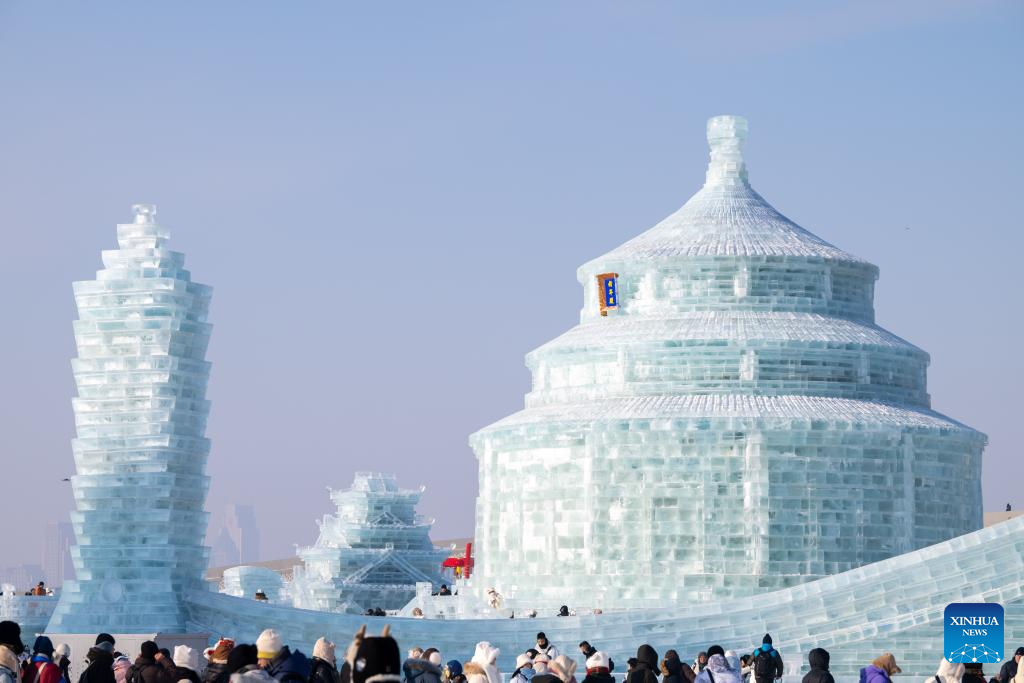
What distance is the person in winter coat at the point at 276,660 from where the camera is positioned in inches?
611

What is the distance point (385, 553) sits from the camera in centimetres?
7581

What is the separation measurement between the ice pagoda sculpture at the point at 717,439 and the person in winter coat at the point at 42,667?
3029cm

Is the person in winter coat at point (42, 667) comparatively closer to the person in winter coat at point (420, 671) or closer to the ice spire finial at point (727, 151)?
the person in winter coat at point (420, 671)

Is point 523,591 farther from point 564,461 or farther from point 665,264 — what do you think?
point 665,264

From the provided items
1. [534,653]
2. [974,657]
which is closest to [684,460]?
[534,653]

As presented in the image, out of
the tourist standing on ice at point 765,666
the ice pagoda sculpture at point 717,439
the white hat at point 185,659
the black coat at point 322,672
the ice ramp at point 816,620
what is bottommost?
the black coat at point 322,672

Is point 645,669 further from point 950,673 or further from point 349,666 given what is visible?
point 349,666

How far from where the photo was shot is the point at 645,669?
68.2 ft

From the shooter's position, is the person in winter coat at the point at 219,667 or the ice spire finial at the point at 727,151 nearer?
the person in winter coat at the point at 219,667

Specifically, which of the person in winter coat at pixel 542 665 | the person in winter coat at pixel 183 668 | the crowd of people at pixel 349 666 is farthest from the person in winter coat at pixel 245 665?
the person in winter coat at pixel 542 665

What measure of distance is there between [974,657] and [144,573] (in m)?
28.2

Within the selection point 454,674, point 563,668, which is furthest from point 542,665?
Answer: point 454,674

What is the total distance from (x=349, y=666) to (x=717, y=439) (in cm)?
3710

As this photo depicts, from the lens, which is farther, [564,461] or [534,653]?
[564,461]
